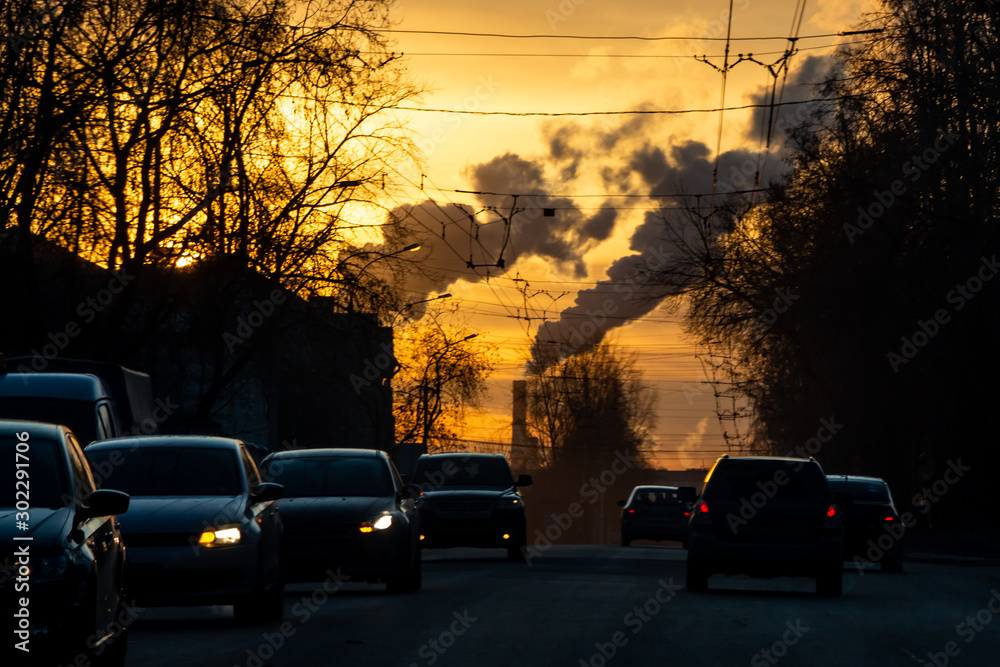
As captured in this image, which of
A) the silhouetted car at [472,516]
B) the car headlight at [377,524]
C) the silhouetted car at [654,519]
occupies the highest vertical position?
the car headlight at [377,524]

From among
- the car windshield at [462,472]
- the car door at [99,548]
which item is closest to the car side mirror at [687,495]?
the car windshield at [462,472]

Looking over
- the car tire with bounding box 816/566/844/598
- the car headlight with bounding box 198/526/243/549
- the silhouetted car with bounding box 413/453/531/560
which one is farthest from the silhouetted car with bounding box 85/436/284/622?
the silhouetted car with bounding box 413/453/531/560

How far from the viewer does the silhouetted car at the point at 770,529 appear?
56.0 ft

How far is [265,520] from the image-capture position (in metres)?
12.9

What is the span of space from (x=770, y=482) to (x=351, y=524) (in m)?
5.04

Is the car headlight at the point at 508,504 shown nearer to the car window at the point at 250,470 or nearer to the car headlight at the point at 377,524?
the car headlight at the point at 377,524

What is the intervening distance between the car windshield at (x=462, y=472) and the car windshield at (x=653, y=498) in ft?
44.5

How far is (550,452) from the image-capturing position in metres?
111

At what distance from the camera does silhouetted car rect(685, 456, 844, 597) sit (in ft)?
56.0

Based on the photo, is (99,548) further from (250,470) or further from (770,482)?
(770,482)

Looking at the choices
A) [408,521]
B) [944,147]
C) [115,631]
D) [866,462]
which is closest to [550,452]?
[866,462]

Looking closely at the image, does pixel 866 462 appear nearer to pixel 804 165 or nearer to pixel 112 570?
pixel 804 165

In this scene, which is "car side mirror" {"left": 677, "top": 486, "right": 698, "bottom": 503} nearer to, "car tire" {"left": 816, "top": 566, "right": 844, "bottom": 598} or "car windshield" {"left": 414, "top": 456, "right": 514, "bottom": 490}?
"car tire" {"left": 816, "top": 566, "right": 844, "bottom": 598}

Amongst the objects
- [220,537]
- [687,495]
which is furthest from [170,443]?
[687,495]
